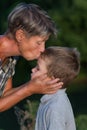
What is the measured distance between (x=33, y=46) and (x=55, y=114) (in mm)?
485

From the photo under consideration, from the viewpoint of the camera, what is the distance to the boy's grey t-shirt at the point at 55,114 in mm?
3117

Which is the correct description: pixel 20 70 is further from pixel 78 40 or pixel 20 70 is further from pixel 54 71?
pixel 54 71

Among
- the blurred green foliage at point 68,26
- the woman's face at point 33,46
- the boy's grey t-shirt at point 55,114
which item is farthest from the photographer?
the blurred green foliage at point 68,26

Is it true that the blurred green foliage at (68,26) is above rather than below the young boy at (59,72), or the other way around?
below

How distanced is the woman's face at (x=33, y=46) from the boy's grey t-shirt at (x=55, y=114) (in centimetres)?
30

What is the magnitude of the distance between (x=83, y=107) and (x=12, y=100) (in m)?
6.74

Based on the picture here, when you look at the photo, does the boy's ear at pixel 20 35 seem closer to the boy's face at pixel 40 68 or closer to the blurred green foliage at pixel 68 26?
the boy's face at pixel 40 68

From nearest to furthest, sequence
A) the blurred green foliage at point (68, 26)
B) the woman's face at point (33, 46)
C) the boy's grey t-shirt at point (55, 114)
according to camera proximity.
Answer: the boy's grey t-shirt at point (55, 114) → the woman's face at point (33, 46) → the blurred green foliage at point (68, 26)

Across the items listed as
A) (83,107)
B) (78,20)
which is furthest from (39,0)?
(83,107)

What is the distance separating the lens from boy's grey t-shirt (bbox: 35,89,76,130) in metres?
3.12

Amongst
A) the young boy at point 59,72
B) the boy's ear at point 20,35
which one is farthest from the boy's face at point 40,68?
the boy's ear at point 20,35

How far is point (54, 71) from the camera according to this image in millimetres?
3217

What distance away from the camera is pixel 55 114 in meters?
3.12

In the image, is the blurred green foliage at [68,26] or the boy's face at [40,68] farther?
the blurred green foliage at [68,26]
